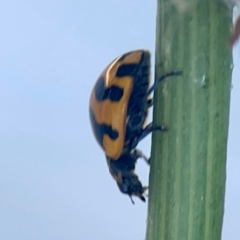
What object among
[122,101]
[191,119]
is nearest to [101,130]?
[122,101]

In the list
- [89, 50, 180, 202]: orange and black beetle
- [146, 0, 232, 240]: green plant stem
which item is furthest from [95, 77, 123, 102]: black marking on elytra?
[146, 0, 232, 240]: green plant stem

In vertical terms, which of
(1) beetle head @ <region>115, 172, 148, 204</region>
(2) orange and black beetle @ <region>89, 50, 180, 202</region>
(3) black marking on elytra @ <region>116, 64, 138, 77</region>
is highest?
(3) black marking on elytra @ <region>116, 64, 138, 77</region>

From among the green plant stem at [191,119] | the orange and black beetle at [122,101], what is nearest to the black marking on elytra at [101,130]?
the orange and black beetle at [122,101]

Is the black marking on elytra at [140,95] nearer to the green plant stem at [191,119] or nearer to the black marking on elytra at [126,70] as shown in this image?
the black marking on elytra at [126,70]

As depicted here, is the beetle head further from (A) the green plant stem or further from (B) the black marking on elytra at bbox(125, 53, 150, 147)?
(A) the green plant stem

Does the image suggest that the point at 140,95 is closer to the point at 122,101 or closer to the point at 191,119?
the point at 122,101

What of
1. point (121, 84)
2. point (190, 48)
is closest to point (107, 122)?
point (121, 84)
